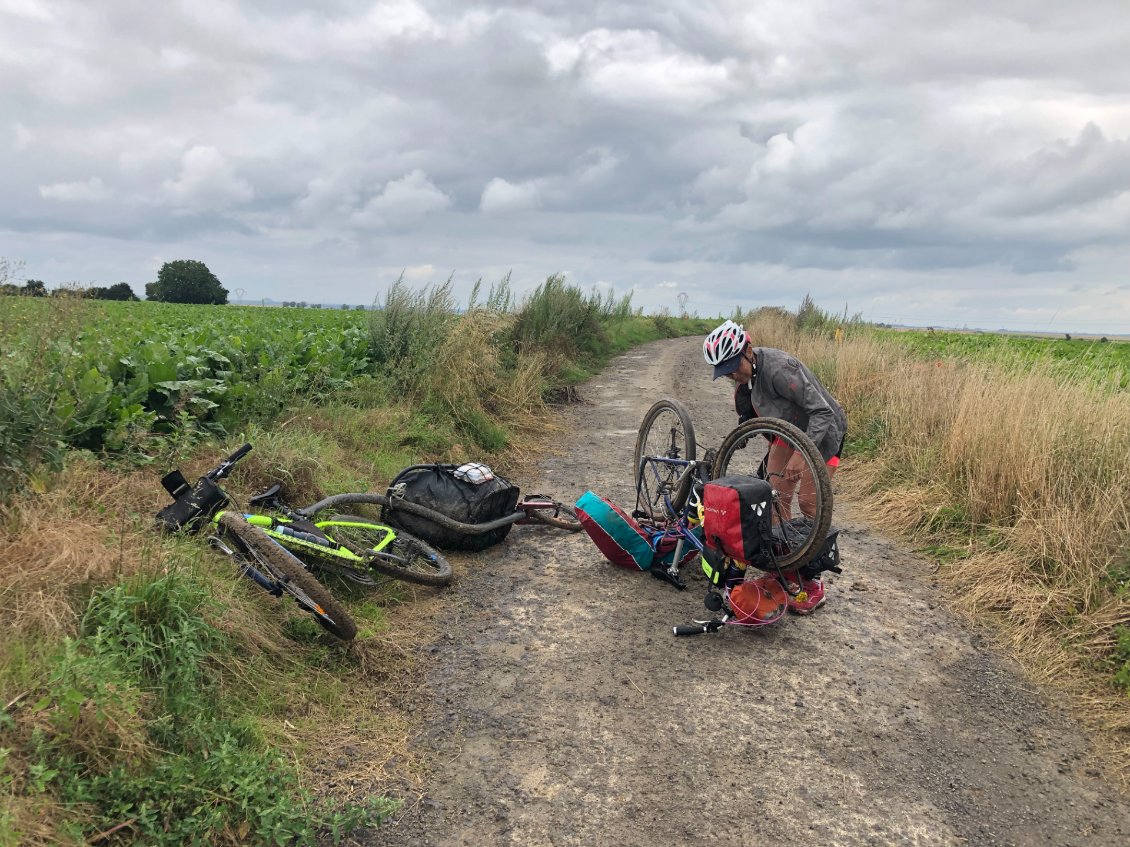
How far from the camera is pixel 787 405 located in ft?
17.0

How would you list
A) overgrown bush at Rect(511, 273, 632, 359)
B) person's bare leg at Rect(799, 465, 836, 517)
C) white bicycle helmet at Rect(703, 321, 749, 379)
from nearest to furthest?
person's bare leg at Rect(799, 465, 836, 517)
white bicycle helmet at Rect(703, 321, 749, 379)
overgrown bush at Rect(511, 273, 632, 359)

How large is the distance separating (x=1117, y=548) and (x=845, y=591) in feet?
5.25

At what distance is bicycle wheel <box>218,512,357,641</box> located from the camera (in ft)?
12.3

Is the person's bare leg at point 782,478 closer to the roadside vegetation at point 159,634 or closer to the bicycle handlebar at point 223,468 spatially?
the roadside vegetation at point 159,634

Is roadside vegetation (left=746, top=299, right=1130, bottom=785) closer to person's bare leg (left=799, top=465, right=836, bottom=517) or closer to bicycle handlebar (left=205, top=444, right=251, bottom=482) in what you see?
person's bare leg (left=799, top=465, right=836, bottom=517)

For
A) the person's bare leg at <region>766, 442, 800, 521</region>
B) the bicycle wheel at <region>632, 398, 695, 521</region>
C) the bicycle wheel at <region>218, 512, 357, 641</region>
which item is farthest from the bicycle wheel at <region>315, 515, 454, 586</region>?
the person's bare leg at <region>766, 442, 800, 521</region>

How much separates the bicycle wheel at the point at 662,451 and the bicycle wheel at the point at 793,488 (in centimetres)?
73

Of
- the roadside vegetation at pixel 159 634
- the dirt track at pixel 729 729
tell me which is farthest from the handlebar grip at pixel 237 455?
the dirt track at pixel 729 729

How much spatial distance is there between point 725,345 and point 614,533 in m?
1.51

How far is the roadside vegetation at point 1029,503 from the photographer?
13.7 feet

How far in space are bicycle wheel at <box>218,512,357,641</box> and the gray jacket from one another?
9.90ft

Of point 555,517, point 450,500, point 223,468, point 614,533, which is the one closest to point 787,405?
point 614,533

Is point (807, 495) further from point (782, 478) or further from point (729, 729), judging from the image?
point (729, 729)

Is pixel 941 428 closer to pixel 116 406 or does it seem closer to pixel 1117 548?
pixel 1117 548
